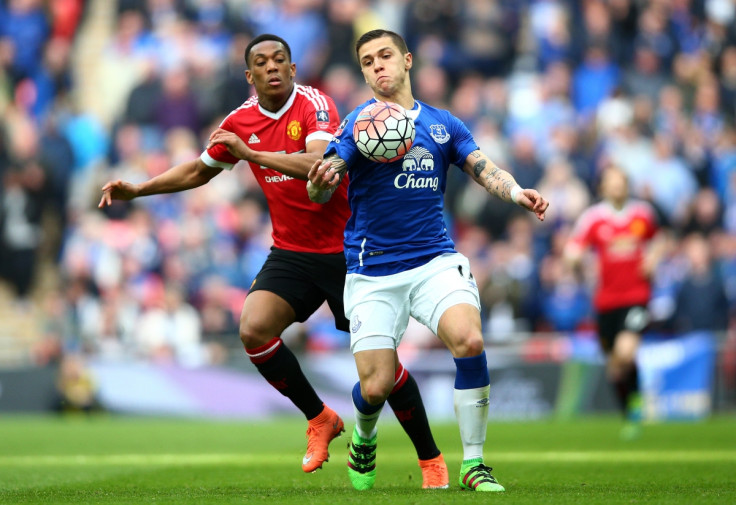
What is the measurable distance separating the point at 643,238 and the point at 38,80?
40.7 feet

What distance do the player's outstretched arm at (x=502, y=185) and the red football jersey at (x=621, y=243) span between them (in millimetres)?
6188

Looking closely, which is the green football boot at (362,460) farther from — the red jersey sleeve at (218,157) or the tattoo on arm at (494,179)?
the red jersey sleeve at (218,157)

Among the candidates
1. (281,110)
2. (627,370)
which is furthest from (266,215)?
(281,110)

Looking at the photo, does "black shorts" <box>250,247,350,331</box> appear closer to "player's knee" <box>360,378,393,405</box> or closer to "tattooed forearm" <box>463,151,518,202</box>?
"player's knee" <box>360,378,393,405</box>

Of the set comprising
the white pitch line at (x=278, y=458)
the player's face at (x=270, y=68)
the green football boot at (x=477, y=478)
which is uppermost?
the player's face at (x=270, y=68)

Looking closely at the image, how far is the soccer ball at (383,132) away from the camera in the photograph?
255 inches

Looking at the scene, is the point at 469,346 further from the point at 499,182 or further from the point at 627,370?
the point at 627,370

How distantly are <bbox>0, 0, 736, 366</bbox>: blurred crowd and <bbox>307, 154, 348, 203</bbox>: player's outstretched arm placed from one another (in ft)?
31.4

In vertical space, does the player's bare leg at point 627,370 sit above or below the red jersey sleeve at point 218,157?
below

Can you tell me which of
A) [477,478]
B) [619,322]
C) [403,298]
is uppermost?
[403,298]

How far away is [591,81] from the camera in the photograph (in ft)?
61.4

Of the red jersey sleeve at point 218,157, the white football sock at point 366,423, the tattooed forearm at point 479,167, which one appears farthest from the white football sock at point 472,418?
the red jersey sleeve at point 218,157

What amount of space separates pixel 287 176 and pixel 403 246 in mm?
1144

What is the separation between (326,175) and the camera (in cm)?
649
